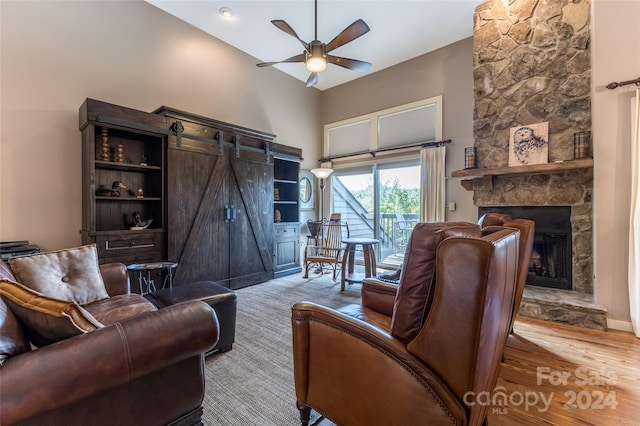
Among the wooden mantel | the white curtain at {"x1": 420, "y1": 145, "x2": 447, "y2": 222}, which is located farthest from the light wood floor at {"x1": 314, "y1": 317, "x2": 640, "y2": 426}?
the white curtain at {"x1": 420, "y1": 145, "x2": 447, "y2": 222}

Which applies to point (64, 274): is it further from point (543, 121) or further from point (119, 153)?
point (543, 121)

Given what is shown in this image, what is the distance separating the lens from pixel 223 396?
5.65 feet

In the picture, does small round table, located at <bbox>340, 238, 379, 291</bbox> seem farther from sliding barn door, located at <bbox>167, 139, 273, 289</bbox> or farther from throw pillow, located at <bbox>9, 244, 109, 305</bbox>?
throw pillow, located at <bbox>9, 244, 109, 305</bbox>

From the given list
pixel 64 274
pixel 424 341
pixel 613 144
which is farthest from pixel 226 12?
pixel 613 144

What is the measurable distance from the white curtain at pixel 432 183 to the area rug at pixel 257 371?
2.06 meters

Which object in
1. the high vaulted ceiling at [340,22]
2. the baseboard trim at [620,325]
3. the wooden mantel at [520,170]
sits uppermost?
the high vaulted ceiling at [340,22]

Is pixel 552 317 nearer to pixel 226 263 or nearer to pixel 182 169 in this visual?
pixel 226 263

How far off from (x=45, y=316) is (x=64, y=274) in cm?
132

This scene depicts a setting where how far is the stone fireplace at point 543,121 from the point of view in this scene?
9.98 ft

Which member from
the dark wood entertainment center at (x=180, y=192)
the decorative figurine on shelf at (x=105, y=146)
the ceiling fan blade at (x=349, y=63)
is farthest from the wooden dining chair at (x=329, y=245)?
the decorative figurine on shelf at (x=105, y=146)

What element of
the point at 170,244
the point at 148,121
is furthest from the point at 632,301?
the point at 148,121

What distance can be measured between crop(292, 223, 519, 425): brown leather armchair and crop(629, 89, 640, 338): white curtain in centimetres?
246

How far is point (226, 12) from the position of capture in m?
3.80

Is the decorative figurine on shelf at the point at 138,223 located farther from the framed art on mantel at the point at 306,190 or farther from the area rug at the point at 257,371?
the framed art on mantel at the point at 306,190
